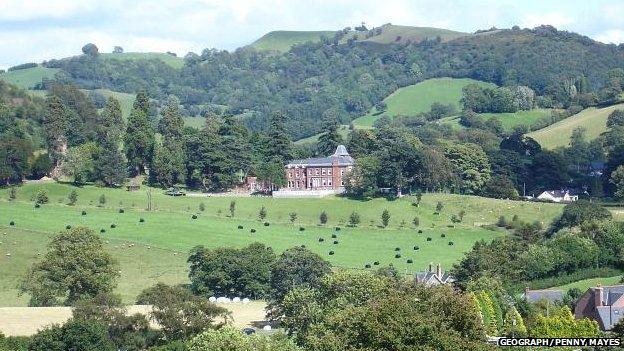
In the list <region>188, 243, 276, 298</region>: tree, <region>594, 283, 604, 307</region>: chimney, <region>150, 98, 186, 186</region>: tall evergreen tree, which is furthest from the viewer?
<region>150, 98, 186, 186</region>: tall evergreen tree

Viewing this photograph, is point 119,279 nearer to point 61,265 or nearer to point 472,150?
point 61,265

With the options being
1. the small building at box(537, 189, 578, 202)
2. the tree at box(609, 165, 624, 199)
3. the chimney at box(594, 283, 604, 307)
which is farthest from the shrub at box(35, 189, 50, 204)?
the chimney at box(594, 283, 604, 307)

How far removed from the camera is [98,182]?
14875cm

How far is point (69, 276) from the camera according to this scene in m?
95.4

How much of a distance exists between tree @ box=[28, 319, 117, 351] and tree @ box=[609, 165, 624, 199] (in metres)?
87.4

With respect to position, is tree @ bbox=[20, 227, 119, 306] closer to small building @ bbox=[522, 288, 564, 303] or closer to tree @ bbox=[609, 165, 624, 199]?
small building @ bbox=[522, 288, 564, 303]

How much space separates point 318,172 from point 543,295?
72.0 meters

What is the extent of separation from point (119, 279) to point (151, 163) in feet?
160

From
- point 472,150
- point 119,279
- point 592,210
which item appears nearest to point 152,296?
point 119,279

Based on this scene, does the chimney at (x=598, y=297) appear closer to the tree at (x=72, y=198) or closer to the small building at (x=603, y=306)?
the small building at (x=603, y=306)

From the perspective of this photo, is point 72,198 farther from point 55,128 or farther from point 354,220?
point 354,220

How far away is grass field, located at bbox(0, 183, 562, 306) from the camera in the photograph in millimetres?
115250

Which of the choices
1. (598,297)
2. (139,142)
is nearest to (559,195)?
(139,142)

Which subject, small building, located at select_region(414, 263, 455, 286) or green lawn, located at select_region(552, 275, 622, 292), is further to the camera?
small building, located at select_region(414, 263, 455, 286)
